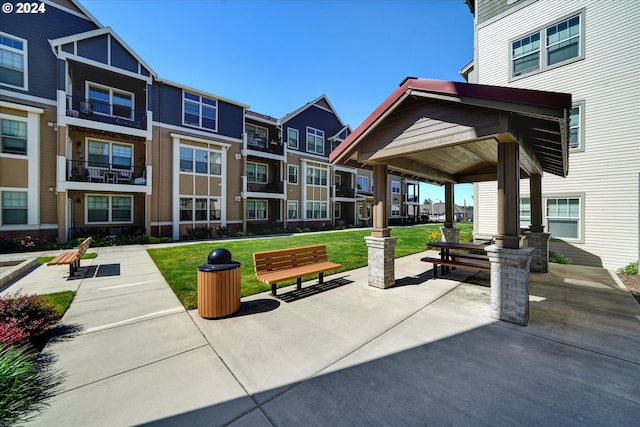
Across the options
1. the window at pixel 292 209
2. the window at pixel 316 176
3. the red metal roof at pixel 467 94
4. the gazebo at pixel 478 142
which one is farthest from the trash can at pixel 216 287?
the window at pixel 316 176

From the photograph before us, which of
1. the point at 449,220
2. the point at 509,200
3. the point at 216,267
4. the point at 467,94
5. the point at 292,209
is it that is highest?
the point at 467,94

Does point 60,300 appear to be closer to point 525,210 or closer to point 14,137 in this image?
point 14,137

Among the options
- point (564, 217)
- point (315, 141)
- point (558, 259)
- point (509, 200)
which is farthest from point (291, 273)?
point (315, 141)

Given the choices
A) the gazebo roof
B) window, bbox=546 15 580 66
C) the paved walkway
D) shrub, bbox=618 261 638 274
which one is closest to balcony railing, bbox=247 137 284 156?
the gazebo roof

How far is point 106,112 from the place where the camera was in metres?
15.8

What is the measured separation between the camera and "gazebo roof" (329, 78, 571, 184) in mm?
3945

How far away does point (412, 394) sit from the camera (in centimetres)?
269

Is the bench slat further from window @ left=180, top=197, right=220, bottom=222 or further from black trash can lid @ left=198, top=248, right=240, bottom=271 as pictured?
window @ left=180, top=197, right=220, bottom=222

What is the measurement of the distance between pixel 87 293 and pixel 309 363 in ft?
20.1

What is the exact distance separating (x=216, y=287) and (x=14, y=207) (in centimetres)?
1581

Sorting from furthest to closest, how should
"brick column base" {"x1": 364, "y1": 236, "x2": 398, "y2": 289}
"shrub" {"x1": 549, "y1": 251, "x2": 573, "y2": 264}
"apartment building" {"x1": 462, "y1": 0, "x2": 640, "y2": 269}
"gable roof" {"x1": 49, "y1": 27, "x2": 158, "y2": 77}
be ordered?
"gable roof" {"x1": 49, "y1": 27, "x2": 158, "y2": 77}
"shrub" {"x1": 549, "y1": 251, "x2": 573, "y2": 264}
"apartment building" {"x1": 462, "y1": 0, "x2": 640, "y2": 269}
"brick column base" {"x1": 364, "y1": 236, "x2": 398, "y2": 289}

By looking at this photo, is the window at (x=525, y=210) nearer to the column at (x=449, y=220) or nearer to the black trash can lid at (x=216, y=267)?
the column at (x=449, y=220)

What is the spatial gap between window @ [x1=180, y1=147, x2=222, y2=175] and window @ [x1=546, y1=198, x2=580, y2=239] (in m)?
20.3

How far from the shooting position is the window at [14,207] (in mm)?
12336
